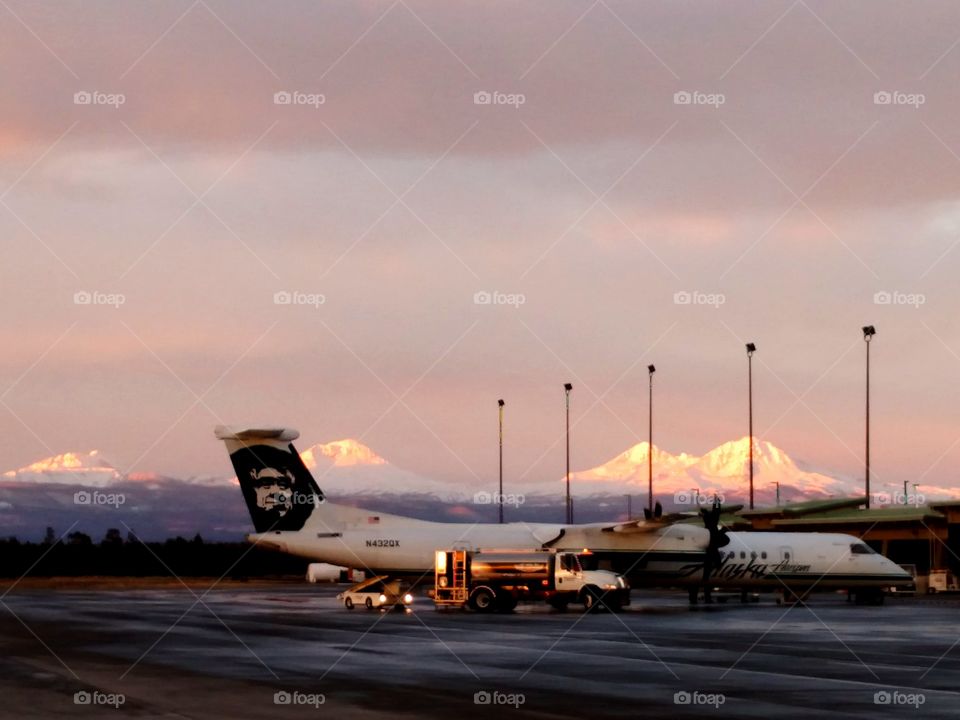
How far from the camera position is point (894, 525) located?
86625 millimetres

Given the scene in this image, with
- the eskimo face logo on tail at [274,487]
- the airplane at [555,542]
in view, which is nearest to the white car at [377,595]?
the airplane at [555,542]

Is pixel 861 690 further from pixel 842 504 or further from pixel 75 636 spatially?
pixel 842 504

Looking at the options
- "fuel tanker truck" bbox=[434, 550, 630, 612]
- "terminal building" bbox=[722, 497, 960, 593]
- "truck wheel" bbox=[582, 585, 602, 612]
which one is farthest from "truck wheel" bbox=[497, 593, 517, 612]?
"terminal building" bbox=[722, 497, 960, 593]

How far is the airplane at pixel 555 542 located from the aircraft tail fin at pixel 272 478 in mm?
38

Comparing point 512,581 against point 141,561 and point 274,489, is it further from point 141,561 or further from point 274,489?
point 141,561

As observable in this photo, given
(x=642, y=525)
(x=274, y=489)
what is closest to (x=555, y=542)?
(x=642, y=525)

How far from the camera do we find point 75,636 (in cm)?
3525

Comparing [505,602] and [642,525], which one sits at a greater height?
[642,525]

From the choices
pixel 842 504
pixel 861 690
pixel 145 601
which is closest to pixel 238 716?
pixel 861 690

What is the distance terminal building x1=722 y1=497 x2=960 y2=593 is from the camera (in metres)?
80.7

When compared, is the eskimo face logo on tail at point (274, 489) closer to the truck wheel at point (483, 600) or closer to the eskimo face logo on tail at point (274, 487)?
the eskimo face logo on tail at point (274, 487)

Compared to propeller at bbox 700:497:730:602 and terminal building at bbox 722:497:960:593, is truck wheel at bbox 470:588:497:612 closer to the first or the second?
propeller at bbox 700:497:730:602

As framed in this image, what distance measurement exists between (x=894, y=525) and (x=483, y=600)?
144ft

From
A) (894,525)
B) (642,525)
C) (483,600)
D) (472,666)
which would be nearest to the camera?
(472,666)
